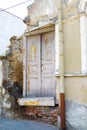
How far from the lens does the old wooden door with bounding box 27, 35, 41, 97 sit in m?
9.29

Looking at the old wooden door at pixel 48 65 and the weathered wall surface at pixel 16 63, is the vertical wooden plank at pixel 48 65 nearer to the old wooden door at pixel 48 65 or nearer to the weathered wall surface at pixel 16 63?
the old wooden door at pixel 48 65

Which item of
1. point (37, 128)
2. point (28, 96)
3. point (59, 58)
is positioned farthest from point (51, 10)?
point (37, 128)

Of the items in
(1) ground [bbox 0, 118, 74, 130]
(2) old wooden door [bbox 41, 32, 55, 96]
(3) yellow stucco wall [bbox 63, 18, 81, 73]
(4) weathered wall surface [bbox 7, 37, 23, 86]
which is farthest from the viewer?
(4) weathered wall surface [bbox 7, 37, 23, 86]

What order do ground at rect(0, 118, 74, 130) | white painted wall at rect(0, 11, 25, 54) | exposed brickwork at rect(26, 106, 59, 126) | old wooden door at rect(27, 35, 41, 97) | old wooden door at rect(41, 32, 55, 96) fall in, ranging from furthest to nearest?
1. white painted wall at rect(0, 11, 25, 54)
2. old wooden door at rect(27, 35, 41, 97)
3. old wooden door at rect(41, 32, 55, 96)
4. exposed brickwork at rect(26, 106, 59, 126)
5. ground at rect(0, 118, 74, 130)

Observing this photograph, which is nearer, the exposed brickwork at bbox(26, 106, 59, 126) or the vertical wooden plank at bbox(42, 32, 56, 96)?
the exposed brickwork at bbox(26, 106, 59, 126)

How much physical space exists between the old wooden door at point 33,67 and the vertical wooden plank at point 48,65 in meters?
0.21

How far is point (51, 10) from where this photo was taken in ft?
29.0

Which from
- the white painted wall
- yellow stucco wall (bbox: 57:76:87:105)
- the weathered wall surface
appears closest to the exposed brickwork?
yellow stucco wall (bbox: 57:76:87:105)

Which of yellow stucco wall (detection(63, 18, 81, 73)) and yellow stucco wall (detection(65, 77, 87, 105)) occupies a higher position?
yellow stucco wall (detection(63, 18, 81, 73))

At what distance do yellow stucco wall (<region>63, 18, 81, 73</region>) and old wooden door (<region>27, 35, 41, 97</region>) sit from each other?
1.48 m

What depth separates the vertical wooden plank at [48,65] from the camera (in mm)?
8812

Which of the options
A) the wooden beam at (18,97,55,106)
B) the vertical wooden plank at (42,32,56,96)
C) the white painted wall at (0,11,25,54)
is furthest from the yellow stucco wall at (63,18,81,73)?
the white painted wall at (0,11,25,54)

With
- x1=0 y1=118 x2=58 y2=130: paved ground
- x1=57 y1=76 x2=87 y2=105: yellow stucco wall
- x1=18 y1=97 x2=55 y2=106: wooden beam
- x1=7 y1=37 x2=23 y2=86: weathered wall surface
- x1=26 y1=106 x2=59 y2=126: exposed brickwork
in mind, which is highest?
x1=7 y1=37 x2=23 y2=86: weathered wall surface

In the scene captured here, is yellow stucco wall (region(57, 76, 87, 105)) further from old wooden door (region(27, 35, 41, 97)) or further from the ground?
old wooden door (region(27, 35, 41, 97))
